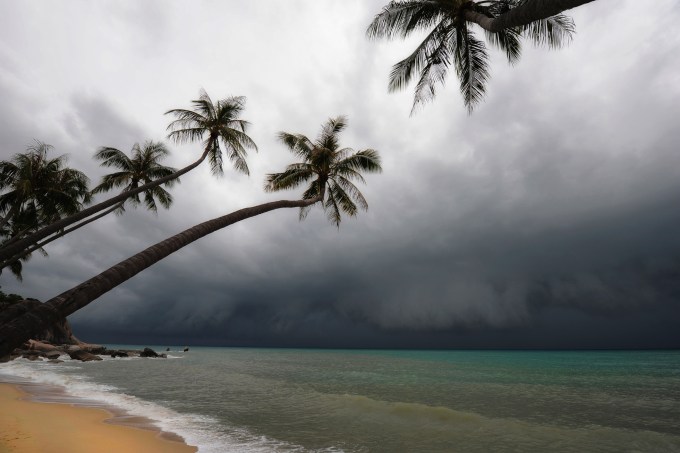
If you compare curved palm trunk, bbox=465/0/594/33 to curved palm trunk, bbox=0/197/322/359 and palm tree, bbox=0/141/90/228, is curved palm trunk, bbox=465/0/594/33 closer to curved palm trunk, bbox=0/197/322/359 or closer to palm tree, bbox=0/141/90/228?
curved palm trunk, bbox=0/197/322/359

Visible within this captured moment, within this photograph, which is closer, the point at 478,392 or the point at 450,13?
the point at 450,13

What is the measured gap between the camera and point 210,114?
18516mm

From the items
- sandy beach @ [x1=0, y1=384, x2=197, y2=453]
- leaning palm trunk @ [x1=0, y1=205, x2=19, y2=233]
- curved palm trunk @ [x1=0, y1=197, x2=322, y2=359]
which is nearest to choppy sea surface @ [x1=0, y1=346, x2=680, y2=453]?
sandy beach @ [x1=0, y1=384, x2=197, y2=453]

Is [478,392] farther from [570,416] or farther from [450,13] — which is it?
[450,13]

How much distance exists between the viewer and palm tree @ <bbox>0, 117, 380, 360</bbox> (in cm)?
469

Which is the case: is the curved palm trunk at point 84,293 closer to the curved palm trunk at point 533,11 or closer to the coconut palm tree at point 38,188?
the curved palm trunk at point 533,11

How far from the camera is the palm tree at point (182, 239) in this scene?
469cm

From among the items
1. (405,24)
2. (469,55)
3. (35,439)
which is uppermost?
(405,24)

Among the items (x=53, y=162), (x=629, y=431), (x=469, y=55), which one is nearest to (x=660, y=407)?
(x=629, y=431)

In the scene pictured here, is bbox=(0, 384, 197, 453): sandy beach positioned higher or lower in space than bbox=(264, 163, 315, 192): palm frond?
lower

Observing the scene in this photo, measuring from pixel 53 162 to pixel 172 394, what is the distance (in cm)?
1776

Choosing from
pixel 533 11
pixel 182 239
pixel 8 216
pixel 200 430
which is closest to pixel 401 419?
pixel 200 430

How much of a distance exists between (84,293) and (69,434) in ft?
15.7

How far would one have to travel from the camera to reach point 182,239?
9.04 m
